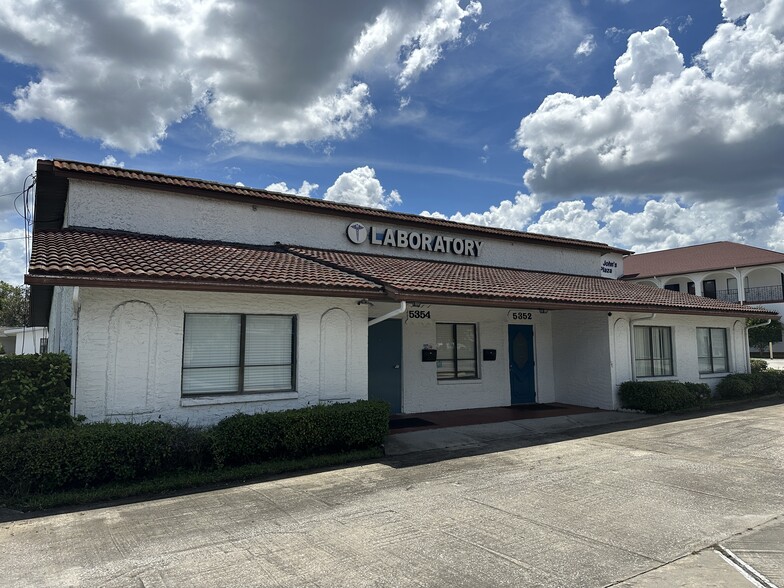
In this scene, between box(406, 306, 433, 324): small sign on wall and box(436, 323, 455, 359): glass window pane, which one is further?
box(436, 323, 455, 359): glass window pane

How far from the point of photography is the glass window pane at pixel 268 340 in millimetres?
8945

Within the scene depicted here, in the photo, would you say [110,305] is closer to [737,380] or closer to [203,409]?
[203,409]

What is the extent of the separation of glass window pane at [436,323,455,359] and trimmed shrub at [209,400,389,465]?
4.41 m

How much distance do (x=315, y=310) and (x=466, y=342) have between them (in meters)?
5.43

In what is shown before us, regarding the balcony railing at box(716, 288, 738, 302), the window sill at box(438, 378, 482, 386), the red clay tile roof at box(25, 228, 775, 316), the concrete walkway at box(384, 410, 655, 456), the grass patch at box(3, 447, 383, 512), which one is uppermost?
the balcony railing at box(716, 288, 738, 302)

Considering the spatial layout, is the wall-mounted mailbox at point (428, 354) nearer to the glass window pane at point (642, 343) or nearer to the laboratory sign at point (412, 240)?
the laboratory sign at point (412, 240)

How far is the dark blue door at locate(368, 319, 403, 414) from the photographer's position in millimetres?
12047

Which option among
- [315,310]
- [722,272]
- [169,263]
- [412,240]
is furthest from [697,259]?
[169,263]

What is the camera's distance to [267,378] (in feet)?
29.6

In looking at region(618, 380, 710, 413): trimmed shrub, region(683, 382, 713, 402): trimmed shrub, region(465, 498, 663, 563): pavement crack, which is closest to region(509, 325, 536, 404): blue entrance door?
region(618, 380, 710, 413): trimmed shrub

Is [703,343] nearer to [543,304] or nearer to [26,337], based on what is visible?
[543,304]

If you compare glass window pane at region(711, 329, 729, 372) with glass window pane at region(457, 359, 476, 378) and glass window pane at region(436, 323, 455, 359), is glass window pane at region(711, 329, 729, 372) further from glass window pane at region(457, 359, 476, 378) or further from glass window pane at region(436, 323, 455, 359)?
glass window pane at region(436, 323, 455, 359)

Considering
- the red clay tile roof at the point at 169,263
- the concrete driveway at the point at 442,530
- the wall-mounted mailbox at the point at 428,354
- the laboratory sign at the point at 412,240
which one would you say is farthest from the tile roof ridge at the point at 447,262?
the concrete driveway at the point at 442,530

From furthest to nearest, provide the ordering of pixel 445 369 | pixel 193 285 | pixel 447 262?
pixel 447 262 → pixel 445 369 → pixel 193 285
